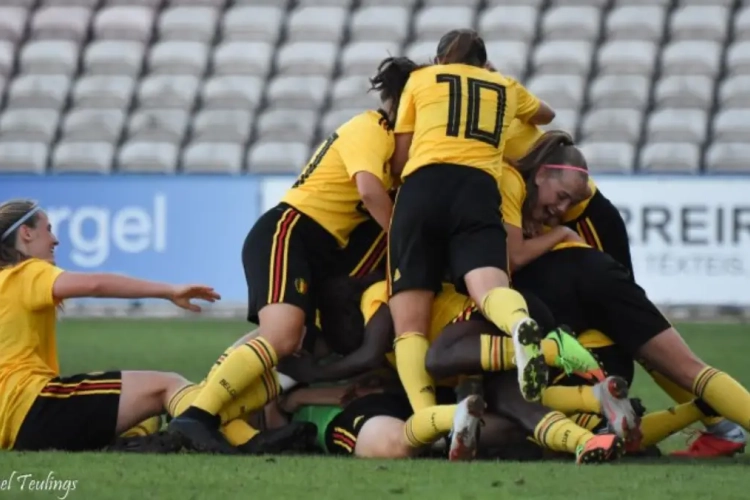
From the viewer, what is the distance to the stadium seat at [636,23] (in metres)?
16.6

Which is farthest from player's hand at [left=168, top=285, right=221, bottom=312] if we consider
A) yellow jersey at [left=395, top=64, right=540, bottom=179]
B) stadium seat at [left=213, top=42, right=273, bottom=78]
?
stadium seat at [left=213, top=42, right=273, bottom=78]

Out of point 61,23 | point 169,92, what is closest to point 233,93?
point 169,92

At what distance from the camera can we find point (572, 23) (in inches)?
661

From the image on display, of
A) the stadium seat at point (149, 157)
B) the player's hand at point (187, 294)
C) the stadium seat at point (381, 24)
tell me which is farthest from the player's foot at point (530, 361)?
the stadium seat at point (381, 24)

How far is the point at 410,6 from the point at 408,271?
11.2 meters

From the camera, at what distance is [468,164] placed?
656 centimetres

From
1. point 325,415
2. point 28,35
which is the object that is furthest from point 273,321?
point 28,35

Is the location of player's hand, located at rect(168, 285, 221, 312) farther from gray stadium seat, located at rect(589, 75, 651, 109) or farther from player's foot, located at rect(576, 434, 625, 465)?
gray stadium seat, located at rect(589, 75, 651, 109)

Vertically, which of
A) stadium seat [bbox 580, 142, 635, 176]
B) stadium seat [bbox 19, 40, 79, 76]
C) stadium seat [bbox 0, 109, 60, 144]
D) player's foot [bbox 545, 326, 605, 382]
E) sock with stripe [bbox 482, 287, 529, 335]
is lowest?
stadium seat [bbox 580, 142, 635, 176]

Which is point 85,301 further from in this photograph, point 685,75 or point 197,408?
point 197,408

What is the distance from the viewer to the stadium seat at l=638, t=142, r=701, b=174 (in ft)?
49.5

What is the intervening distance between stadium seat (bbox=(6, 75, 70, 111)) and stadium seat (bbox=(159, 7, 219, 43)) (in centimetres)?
117

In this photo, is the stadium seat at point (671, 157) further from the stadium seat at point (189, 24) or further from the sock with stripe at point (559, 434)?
the sock with stripe at point (559, 434)

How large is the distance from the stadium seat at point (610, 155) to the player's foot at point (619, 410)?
9.25m
